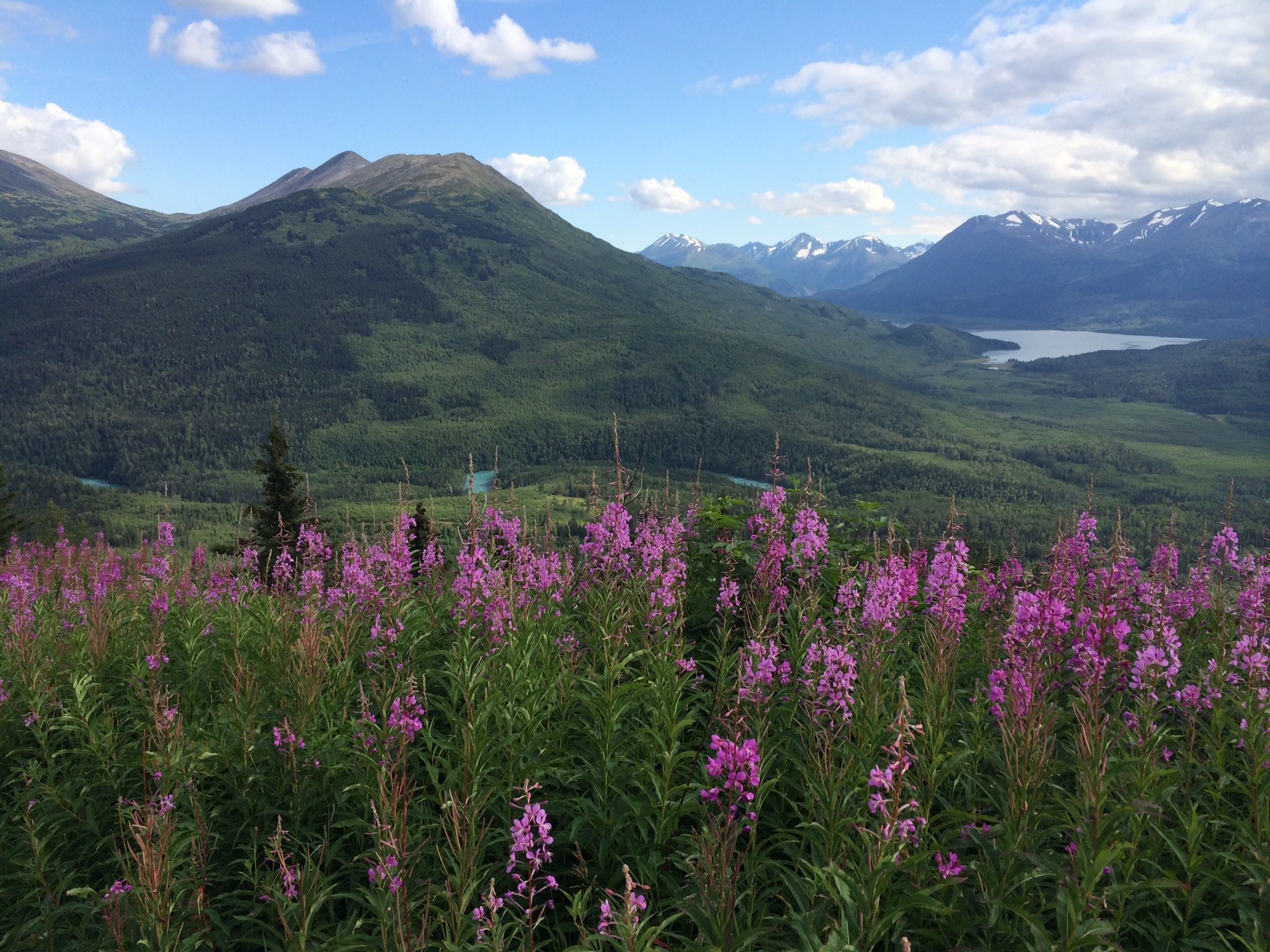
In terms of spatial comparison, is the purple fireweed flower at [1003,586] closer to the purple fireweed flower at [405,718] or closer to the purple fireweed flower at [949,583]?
the purple fireweed flower at [949,583]

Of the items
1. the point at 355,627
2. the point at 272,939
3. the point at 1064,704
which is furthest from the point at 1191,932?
the point at 355,627

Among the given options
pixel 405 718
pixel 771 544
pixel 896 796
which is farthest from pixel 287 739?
pixel 896 796

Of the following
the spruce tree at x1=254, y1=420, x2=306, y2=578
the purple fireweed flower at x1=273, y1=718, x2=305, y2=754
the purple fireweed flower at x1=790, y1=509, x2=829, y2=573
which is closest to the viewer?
the purple fireweed flower at x1=273, y1=718, x2=305, y2=754

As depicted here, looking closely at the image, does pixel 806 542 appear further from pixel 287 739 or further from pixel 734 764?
pixel 287 739

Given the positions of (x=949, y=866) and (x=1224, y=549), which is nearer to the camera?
(x=949, y=866)

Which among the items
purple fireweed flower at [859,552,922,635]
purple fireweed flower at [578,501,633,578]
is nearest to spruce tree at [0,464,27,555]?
purple fireweed flower at [578,501,633,578]

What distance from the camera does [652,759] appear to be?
601 cm

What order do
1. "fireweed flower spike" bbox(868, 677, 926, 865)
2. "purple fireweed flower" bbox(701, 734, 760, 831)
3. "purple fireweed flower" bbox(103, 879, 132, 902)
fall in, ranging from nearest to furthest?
"fireweed flower spike" bbox(868, 677, 926, 865)
"purple fireweed flower" bbox(701, 734, 760, 831)
"purple fireweed flower" bbox(103, 879, 132, 902)

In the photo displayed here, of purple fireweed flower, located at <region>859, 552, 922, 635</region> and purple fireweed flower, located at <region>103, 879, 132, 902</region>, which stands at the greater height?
purple fireweed flower, located at <region>859, 552, 922, 635</region>

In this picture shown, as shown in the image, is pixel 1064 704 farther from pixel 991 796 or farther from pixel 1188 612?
pixel 1188 612

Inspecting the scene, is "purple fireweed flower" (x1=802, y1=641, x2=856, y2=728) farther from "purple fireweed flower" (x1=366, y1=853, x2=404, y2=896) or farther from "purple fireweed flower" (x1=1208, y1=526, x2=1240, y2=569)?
"purple fireweed flower" (x1=1208, y1=526, x2=1240, y2=569)

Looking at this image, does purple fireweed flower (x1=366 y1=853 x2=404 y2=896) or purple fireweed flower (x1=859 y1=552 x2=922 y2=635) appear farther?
purple fireweed flower (x1=859 y1=552 x2=922 y2=635)

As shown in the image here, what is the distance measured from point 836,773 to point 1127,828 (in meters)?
2.00

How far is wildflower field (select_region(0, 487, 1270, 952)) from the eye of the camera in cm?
421
